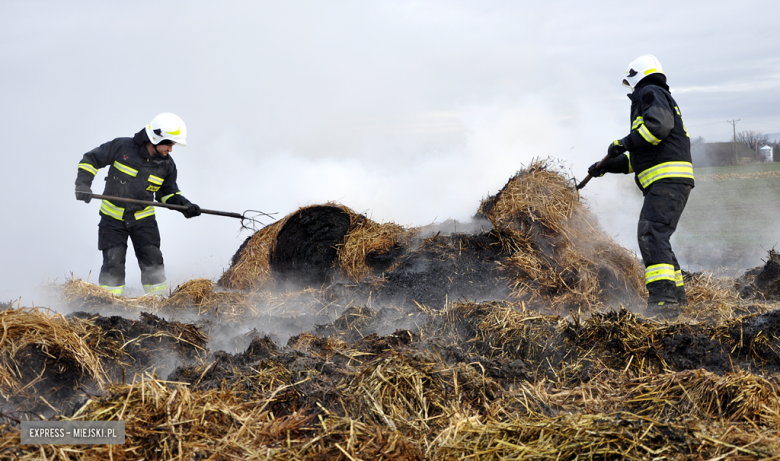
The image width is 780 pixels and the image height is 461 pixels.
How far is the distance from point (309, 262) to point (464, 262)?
7.10 feet

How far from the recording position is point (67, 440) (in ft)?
7.06

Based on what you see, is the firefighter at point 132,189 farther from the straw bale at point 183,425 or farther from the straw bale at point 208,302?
the straw bale at point 183,425

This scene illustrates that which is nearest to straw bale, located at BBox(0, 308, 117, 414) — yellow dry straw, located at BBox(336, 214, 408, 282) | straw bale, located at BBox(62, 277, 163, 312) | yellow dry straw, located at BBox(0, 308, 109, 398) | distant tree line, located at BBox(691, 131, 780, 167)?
yellow dry straw, located at BBox(0, 308, 109, 398)

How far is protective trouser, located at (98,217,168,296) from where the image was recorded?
6.04 metres

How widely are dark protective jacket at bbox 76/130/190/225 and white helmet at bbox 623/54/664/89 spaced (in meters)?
5.35

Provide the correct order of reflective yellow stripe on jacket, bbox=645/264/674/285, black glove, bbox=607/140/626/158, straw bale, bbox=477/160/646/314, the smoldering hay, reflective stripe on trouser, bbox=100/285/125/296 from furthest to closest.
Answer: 1. reflective stripe on trouser, bbox=100/285/125/296
2. the smoldering hay
3. straw bale, bbox=477/160/646/314
4. black glove, bbox=607/140/626/158
5. reflective yellow stripe on jacket, bbox=645/264/674/285

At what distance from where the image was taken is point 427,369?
274 cm

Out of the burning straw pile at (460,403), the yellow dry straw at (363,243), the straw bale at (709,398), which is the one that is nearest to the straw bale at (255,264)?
the yellow dry straw at (363,243)

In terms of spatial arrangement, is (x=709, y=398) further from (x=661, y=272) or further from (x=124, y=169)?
(x=124, y=169)

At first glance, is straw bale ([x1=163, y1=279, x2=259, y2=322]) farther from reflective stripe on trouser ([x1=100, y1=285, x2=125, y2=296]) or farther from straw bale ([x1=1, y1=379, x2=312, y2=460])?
straw bale ([x1=1, y1=379, x2=312, y2=460])

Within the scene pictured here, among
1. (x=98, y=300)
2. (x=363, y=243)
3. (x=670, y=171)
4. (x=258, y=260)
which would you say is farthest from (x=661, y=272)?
(x=98, y=300)

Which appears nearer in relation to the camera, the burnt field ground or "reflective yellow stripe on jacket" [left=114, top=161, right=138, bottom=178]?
the burnt field ground

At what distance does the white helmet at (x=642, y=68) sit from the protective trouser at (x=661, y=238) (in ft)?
3.63

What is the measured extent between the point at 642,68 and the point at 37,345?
5429 millimetres
